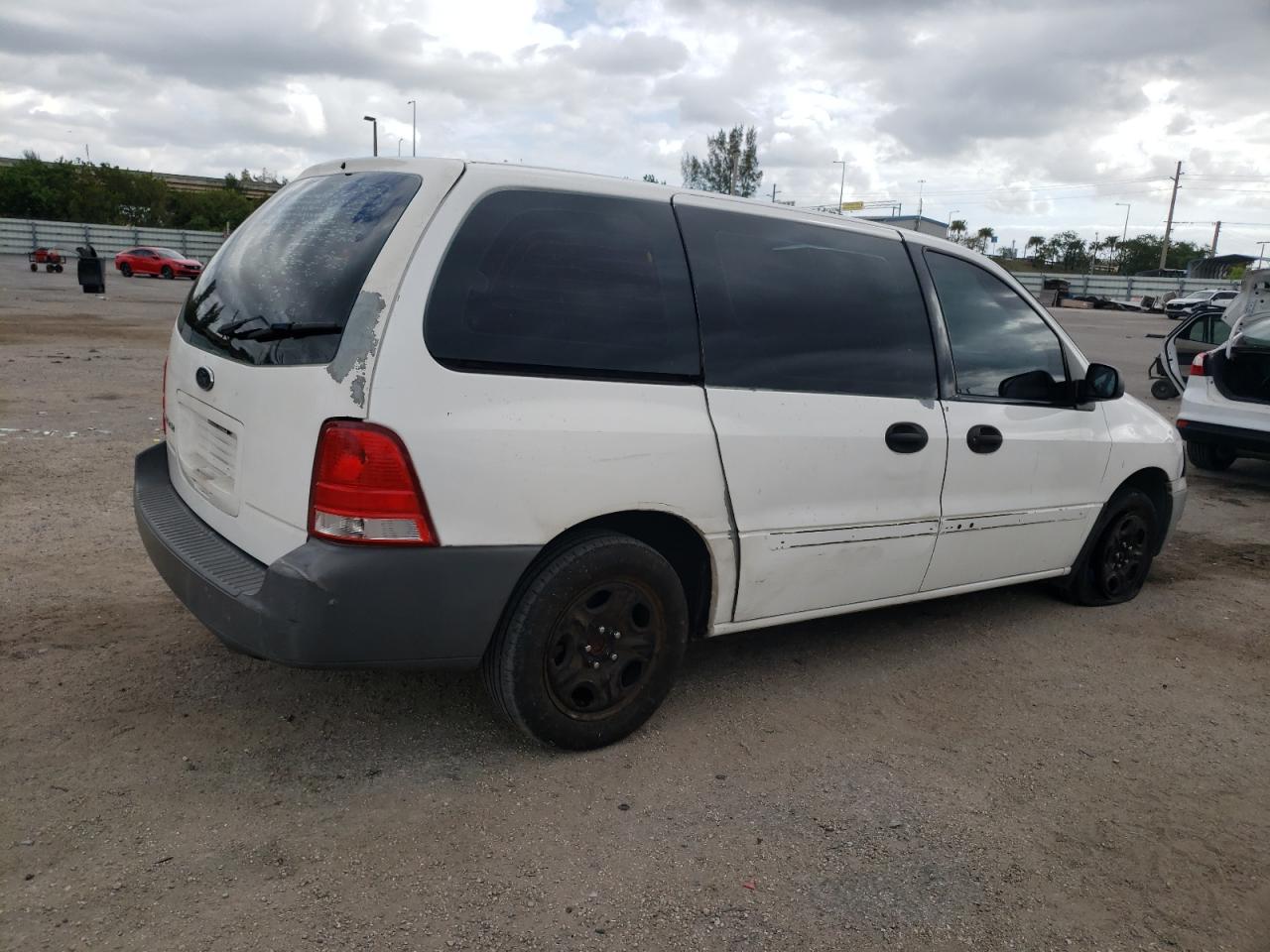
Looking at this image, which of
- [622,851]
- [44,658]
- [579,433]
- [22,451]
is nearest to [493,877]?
[622,851]

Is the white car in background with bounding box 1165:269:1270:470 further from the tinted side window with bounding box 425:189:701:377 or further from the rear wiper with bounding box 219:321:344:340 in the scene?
the rear wiper with bounding box 219:321:344:340

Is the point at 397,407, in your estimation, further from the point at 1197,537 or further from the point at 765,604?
the point at 1197,537

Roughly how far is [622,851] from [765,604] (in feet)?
3.63

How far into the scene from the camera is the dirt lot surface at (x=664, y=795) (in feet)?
7.95

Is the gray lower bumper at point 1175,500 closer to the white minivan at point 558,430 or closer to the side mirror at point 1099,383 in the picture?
the side mirror at point 1099,383

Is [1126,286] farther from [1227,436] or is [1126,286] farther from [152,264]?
[1227,436]

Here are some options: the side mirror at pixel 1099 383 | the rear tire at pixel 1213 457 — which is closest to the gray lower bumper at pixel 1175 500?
the side mirror at pixel 1099 383

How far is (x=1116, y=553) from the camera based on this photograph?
4.96 meters

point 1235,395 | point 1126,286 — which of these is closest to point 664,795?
point 1235,395

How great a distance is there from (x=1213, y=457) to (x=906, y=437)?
7224 millimetres

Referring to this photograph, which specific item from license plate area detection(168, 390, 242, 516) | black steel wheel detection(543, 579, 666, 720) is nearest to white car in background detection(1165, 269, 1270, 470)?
black steel wheel detection(543, 579, 666, 720)

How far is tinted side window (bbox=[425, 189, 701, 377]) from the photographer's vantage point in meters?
2.77

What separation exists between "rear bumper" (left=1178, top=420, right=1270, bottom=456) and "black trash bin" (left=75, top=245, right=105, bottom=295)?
24891 mm

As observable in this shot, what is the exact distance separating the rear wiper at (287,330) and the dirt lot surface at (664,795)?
1.28 metres
